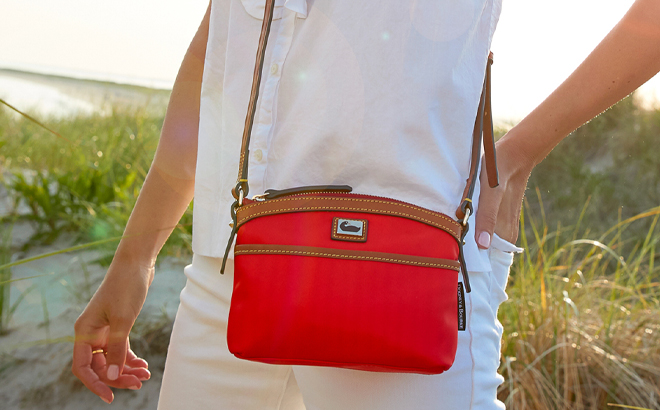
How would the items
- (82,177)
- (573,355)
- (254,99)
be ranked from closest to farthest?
(254,99)
(573,355)
(82,177)

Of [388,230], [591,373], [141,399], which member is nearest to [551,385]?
[591,373]

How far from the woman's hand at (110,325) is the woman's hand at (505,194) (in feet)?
2.51

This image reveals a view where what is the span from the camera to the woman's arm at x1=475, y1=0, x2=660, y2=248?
776mm

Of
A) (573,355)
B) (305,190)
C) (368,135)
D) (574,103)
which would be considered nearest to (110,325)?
(305,190)

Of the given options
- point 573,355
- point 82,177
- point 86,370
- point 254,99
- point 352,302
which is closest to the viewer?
point 352,302

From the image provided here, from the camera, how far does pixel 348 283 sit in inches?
28.3

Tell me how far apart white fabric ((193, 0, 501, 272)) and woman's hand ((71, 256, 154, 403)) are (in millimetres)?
452

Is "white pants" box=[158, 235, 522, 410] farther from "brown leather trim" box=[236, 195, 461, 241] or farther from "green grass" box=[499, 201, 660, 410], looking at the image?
"green grass" box=[499, 201, 660, 410]

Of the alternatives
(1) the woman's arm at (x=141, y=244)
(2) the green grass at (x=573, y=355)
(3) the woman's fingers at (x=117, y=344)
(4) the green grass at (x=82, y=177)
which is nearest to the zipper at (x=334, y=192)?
(1) the woman's arm at (x=141, y=244)

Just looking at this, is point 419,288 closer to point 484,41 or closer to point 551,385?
point 484,41

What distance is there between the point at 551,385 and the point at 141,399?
6.81ft

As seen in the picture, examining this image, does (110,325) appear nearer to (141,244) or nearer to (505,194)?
(141,244)

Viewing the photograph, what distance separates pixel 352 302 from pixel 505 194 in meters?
0.40

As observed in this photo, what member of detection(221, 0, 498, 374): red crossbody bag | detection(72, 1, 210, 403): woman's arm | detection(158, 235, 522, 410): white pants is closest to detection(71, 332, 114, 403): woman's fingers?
detection(72, 1, 210, 403): woman's arm
